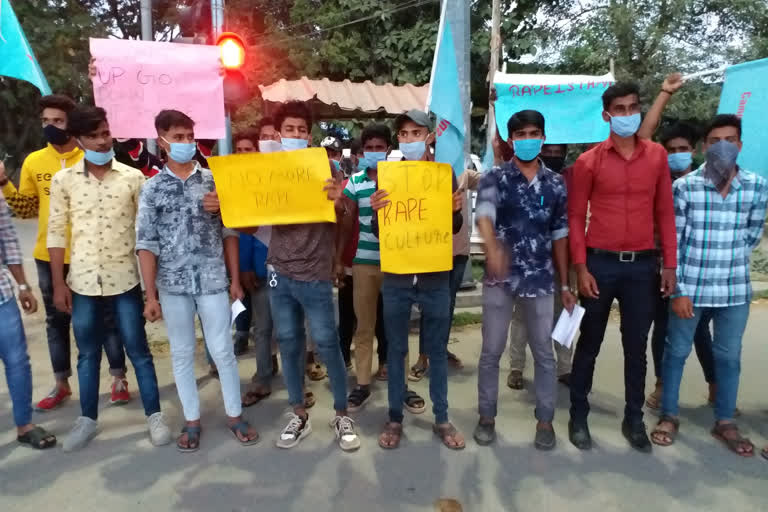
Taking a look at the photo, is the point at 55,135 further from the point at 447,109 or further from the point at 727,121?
the point at 727,121

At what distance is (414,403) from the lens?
3629 millimetres

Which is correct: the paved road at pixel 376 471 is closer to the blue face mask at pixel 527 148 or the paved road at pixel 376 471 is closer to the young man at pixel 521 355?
the young man at pixel 521 355

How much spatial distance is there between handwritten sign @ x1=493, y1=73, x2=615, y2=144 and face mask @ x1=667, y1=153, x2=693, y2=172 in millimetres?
1121

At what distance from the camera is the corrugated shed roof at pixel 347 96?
23.8 ft

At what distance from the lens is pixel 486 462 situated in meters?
3.03

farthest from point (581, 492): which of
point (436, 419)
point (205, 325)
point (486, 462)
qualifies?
point (205, 325)

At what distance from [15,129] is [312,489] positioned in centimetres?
1934

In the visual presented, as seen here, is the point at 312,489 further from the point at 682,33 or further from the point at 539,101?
the point at 682,33

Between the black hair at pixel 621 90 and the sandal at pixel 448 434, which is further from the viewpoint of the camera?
the sandal at pixel 448 434

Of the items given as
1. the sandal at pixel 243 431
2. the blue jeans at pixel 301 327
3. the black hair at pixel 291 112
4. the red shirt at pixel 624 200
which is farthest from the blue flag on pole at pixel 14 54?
the red shirt at pixel 624 200

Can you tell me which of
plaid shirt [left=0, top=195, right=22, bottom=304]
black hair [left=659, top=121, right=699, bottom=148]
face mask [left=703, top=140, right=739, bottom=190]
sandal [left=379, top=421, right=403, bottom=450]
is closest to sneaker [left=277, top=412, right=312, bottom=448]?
sandal [left=379, top=421, right=403, bottom=450]

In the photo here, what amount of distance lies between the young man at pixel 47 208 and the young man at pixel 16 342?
0.30 metres

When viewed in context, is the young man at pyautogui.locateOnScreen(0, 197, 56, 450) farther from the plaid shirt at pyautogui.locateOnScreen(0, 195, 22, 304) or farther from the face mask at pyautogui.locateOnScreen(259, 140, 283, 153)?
the face mask at pyautogui.locateOnScreen(259, 140, 283, 153)

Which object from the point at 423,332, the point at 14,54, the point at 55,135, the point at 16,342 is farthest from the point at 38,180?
the point at 423,332
